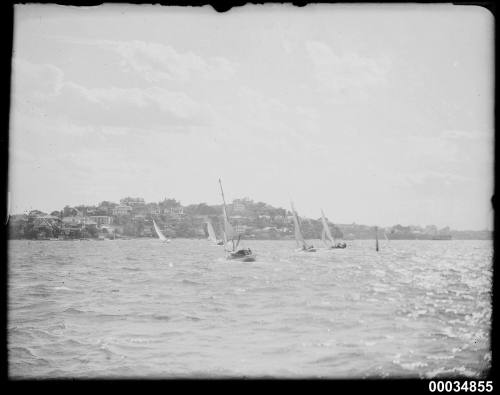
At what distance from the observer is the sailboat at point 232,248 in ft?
9.83

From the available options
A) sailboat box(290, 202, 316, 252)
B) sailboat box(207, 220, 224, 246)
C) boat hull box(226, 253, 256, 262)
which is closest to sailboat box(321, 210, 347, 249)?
sailboat box(290, 202, 316, 252)

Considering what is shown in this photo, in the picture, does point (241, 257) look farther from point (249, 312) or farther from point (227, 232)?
point (249, 312)

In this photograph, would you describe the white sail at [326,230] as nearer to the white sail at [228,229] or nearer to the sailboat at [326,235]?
the sailboat at [326,235]

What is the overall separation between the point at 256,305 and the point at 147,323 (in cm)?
63

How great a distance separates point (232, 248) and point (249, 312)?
0.59 metres

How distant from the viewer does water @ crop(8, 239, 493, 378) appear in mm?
2496

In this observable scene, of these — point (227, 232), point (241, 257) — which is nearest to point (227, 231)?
point (227, 232)

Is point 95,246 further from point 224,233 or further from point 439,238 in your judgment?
point 439,238

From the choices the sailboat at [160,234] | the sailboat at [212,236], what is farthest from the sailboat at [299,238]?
the sailboat at [160,234]

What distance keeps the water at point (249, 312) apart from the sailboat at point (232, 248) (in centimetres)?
7

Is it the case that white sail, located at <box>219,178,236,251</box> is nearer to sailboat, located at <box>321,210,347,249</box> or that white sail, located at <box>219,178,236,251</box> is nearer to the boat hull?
the boat hull

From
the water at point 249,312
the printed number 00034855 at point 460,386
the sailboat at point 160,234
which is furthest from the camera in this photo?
the sailboat at point 160,234

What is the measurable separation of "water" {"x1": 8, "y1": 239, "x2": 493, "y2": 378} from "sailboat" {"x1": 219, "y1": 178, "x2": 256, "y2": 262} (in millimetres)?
67

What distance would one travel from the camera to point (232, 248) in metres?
3.28
